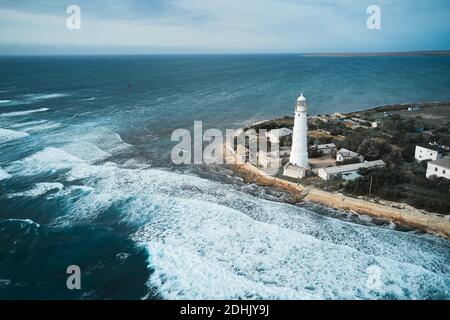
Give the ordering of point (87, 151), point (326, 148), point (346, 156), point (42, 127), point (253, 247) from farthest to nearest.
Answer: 1. point (42, 127)
2. point (87, 151)
3. point (326, 148)
4. point (346, 156)
5. point (253, 247)

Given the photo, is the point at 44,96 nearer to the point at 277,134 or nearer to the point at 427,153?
the point at 277,134

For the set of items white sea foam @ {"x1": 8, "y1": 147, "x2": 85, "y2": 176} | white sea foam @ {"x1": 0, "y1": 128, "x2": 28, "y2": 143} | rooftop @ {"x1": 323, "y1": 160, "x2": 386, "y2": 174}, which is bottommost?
white sea foam @ {"x1": 8, "y1": 147, "x2": 85, "y2": 176}

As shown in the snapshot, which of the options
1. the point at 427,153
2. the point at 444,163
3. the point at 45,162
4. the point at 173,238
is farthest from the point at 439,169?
the point at 45,162

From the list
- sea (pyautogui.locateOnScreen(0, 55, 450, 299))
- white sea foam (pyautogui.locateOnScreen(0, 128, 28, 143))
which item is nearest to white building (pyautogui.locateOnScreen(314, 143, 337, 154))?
sea (pyautogui.locateOnScreen(0, 55, 450, 299))

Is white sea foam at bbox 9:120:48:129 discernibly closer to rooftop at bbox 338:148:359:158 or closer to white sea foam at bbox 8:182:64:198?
white sea foam at bbox 8:182:64:198

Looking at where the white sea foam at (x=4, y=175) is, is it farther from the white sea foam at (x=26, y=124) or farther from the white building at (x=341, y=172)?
the white building at (x=341, y=172)
